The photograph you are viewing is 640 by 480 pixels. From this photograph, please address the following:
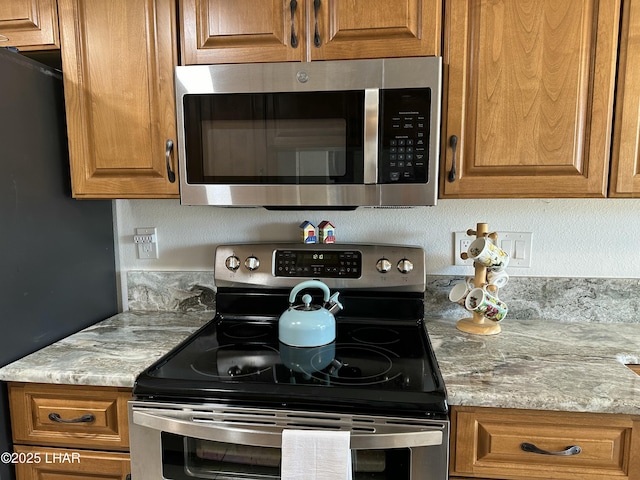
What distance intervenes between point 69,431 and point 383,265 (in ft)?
3.32

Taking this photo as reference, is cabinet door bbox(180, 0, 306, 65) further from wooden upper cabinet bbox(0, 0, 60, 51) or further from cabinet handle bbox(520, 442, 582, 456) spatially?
cabinet handle bbox(520, 442, 582, 456)

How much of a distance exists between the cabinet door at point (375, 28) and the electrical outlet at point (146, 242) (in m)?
0.95

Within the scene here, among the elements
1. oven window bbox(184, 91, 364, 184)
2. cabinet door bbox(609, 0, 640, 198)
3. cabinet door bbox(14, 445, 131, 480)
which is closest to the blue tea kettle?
oven window bbox(184, 91, 364, 184)

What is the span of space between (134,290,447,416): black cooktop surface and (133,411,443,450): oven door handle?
0.05 m

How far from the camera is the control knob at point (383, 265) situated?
1.39 meters

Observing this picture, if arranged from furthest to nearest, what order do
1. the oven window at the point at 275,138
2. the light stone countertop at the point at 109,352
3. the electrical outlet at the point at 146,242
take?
the electrical outlet at the point at 146,242
the oven window at the point at 275,138
the light stone countertop at the point at 109,352

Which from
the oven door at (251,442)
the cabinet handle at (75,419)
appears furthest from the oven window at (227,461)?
the cabinet handle at (75,419)

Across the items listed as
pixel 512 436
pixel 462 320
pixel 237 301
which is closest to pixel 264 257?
pixel 237 301

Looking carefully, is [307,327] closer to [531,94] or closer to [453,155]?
[453,155]

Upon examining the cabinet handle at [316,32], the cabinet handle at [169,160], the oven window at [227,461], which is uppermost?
the cabinet handle at [316,32]

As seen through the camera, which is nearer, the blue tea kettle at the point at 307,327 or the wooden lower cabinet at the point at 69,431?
the wooden lower cabinet at the point at 69,431

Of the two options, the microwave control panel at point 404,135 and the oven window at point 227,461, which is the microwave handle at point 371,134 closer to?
the microwave control panel at point 404,135

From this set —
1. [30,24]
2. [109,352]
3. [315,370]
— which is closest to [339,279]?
[315,370]

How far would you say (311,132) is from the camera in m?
1.17
